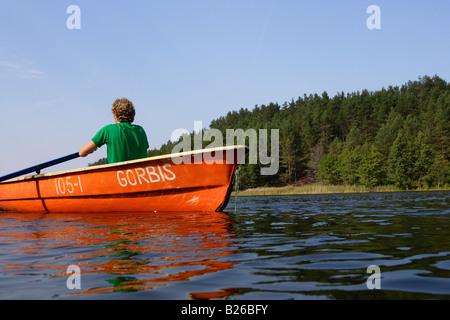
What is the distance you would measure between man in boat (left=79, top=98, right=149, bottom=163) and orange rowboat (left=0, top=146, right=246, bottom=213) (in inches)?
14.2

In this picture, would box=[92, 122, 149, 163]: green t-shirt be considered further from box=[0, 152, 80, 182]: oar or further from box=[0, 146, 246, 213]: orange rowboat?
box=[0, 152, 80, 182]: oar

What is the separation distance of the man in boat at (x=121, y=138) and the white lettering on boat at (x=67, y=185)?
1.11 metres

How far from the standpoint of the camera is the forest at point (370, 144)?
7056 cm

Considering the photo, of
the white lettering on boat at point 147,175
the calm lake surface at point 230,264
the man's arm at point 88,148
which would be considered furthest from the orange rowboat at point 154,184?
the calm lake surface at point 230,264

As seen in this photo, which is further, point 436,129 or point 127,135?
point 436,129

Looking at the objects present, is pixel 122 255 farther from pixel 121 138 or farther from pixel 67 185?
pixel 67 185

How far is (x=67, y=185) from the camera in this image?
9.81m

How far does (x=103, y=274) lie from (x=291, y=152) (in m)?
95.1

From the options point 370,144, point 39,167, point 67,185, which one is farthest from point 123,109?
point 370,144

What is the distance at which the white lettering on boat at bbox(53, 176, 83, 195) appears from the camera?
31.4 ft

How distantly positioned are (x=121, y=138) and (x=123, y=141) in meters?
0.09
